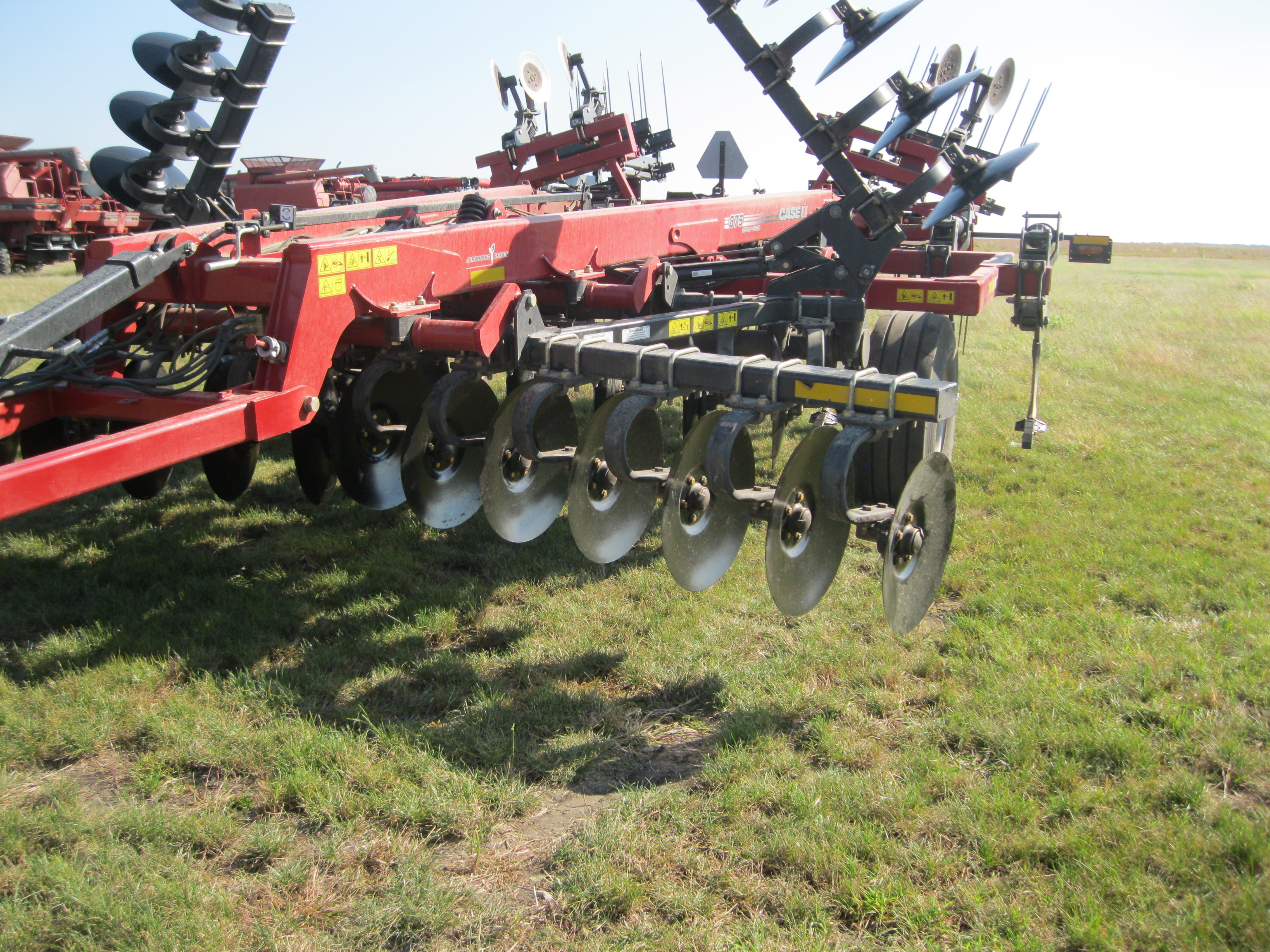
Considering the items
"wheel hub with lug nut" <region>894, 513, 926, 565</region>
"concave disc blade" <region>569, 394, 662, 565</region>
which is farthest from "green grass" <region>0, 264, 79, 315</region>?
"wheel hub with lug nut" <region>894, 513, 926, 565</region>

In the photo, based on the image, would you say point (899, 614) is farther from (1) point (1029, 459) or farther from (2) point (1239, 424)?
(2) point (1239, 424)

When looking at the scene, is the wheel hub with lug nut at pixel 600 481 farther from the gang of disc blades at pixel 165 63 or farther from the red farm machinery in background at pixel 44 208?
the red farm machinery in background at pixel 44 208

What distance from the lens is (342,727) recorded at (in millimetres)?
3186

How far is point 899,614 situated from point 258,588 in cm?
281

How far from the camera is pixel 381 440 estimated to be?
Result: 4297 millimetres

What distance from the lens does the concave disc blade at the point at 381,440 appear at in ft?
13.7

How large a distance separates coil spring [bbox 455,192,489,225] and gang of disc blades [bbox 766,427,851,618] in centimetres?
219

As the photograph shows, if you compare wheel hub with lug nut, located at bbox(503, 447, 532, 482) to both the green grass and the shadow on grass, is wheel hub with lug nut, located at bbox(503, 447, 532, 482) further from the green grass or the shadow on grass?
the green grass

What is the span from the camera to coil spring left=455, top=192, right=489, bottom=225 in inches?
178

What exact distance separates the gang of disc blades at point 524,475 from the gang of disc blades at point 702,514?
24.5 inches

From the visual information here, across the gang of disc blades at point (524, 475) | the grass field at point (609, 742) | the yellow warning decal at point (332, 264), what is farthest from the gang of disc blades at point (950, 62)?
the yellow warning decal at point (332, 264)

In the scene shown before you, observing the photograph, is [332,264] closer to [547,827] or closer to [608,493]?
[608,493]

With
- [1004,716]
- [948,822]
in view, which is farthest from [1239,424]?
[948,822]

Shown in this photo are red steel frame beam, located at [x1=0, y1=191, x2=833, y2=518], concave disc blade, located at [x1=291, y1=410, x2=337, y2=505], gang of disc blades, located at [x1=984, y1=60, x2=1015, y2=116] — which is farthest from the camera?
gang of disc blades, located at [x1=984, y1=60, x2=1015, y2=116]
